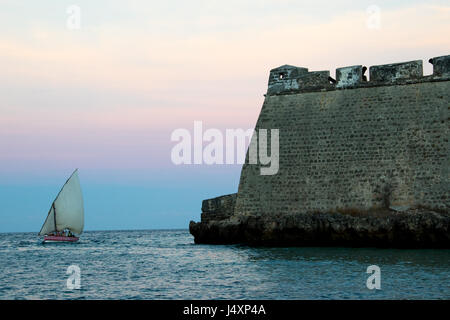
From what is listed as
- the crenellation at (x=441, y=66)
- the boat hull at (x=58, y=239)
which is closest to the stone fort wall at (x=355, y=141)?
the crenellation at (x=441, y=66)

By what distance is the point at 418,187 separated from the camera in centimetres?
2014

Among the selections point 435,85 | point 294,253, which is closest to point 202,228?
point 294,253

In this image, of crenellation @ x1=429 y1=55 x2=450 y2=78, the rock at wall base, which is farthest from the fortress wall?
the rock at wall base

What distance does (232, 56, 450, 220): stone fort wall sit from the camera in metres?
20.4

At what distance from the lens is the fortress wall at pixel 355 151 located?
2034cm

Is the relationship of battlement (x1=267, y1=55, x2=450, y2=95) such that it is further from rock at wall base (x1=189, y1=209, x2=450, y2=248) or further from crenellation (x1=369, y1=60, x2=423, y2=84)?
rock at wall base (x1=189, y1=209, x2=450, y2=248)

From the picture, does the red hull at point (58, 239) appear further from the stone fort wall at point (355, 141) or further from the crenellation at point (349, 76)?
the crenellation at point (349, 76)

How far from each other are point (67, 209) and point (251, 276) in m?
23.0

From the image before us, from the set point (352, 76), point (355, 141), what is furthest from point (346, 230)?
point (352, 76)

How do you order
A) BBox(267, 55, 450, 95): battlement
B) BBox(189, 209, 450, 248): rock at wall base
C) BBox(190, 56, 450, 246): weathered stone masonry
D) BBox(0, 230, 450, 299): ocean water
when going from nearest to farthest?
BBox(0, 230, 450, 299): ocean water, BBox(189, 209, 450, 248): rock at wall base, BBox(190, 56, 450, 246): weathered stone masonry, BBox(267, 55, 450, 95): battlement

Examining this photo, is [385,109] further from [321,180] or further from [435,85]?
[321,180]

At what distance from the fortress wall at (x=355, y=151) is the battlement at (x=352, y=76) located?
12cm

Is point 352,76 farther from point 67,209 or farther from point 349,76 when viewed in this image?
point 67,209

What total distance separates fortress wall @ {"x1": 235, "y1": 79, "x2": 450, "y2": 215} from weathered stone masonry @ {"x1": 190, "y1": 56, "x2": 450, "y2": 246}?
0.11 feet
